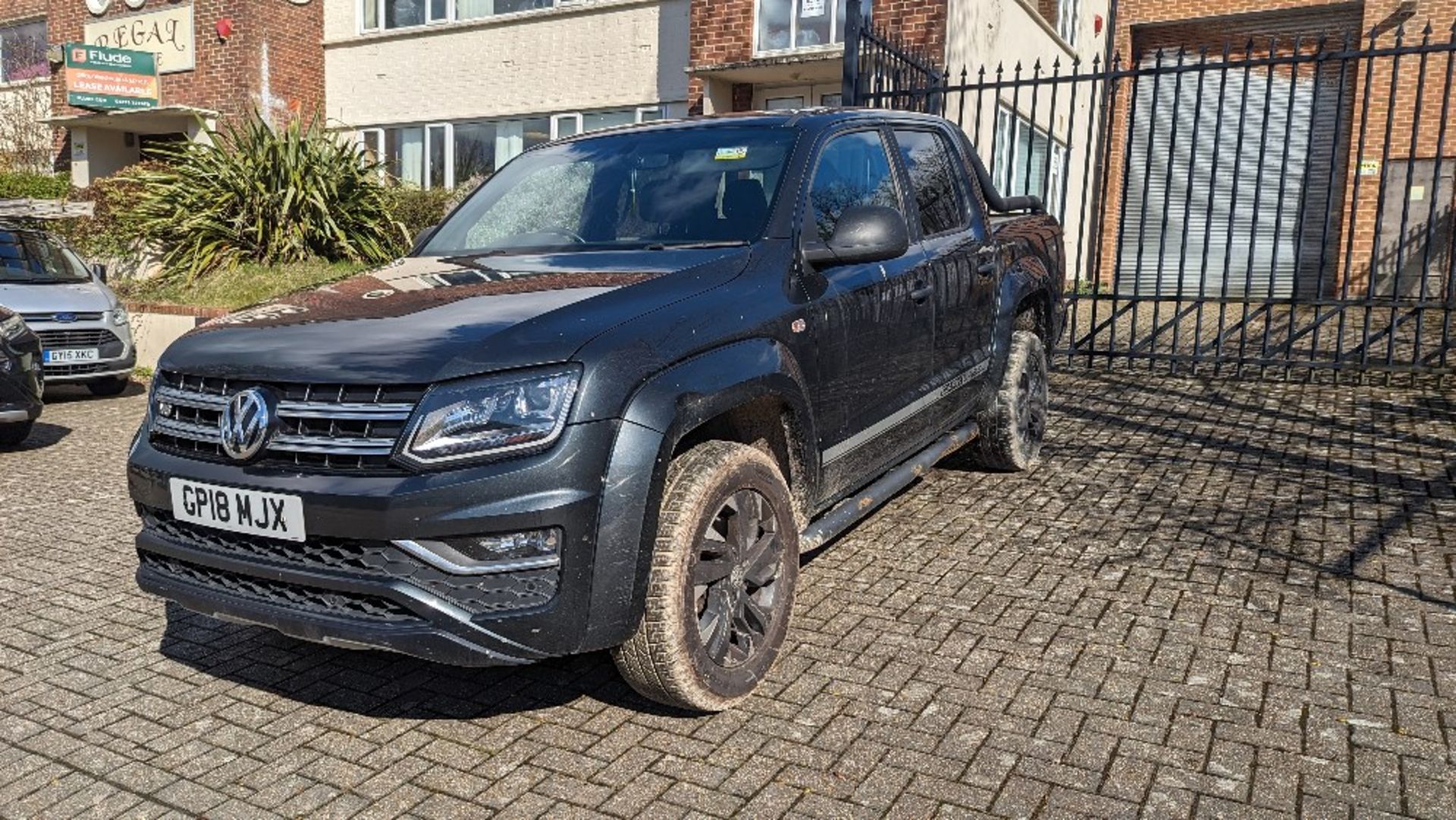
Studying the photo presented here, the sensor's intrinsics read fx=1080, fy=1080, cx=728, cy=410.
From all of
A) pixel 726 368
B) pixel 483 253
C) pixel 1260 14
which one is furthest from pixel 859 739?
pixel 1260 14

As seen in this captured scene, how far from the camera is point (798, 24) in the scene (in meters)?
14.1

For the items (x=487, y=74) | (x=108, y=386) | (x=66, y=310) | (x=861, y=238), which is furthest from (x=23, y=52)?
(x=861, y=238)

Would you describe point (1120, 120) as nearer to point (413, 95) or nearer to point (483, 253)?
point (413, 95)

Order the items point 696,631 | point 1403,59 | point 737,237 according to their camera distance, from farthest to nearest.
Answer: point 1403,59 < point 737,237 < point 696,631

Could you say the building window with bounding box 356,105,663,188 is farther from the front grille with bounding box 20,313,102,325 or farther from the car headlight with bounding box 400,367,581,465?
the car headlight with bounding box 400,367,581,465

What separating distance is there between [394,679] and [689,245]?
179cm

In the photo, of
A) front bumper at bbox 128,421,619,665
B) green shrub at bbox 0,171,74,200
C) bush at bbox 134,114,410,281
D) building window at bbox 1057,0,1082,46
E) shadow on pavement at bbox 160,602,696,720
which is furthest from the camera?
green shrub at bbox 0,171,74,200

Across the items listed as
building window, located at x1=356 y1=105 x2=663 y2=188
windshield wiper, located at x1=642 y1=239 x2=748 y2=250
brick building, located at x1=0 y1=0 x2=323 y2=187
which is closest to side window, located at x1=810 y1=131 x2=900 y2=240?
windshield wiper, located at x1=642 y1=239 x2=748 y2=250

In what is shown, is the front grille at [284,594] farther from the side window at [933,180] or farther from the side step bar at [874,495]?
the side window at [933,180]

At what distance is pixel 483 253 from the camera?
416cm

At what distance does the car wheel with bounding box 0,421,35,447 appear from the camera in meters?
7.52

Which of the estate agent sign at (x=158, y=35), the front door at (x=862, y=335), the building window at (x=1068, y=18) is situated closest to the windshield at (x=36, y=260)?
the front door at (x=862, y=335)

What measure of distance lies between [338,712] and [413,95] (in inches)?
670

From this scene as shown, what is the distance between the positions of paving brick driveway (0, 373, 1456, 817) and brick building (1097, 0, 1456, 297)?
1217 cm
